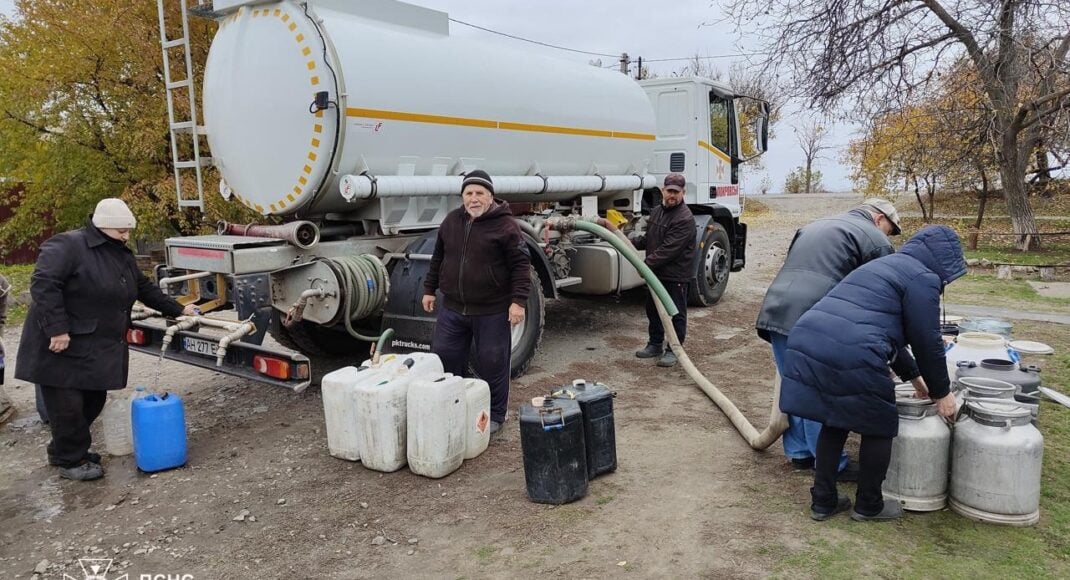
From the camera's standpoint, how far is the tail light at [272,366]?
4405 millimetres

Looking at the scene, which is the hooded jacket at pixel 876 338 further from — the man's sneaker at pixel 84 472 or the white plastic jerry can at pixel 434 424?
the man's sneaker at pixel 84 472

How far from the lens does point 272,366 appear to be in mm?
4465

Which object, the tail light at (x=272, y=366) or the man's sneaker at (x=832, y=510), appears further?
the tail light at (x=272, y=366)

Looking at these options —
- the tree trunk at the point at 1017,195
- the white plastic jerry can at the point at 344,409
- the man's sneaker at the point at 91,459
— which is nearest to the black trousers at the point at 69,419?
the man's sneaker at the point at 91,459

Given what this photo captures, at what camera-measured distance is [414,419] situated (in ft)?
14.0

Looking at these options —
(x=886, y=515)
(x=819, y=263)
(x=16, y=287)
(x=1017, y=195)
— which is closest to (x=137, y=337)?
(x=819, y=263)

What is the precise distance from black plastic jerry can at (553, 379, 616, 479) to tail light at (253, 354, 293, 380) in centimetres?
156

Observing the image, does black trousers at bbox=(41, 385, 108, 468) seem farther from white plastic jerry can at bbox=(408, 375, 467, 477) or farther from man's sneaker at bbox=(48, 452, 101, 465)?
white plastic jerry can at bbox=(408, 375, 467, 477)

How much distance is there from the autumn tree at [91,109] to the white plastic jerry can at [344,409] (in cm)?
732

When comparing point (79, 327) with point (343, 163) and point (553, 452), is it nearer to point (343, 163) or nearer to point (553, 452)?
point (343, 163)

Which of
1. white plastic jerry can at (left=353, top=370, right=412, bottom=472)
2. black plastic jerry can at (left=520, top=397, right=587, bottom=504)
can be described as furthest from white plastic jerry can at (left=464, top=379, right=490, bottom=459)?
black plastic jerry can at (left=520, top=397, right=587, bottom=504)

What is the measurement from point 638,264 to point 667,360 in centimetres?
95

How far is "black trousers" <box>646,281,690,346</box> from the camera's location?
6.94m

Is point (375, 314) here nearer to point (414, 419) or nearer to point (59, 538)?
point (414, 419)
